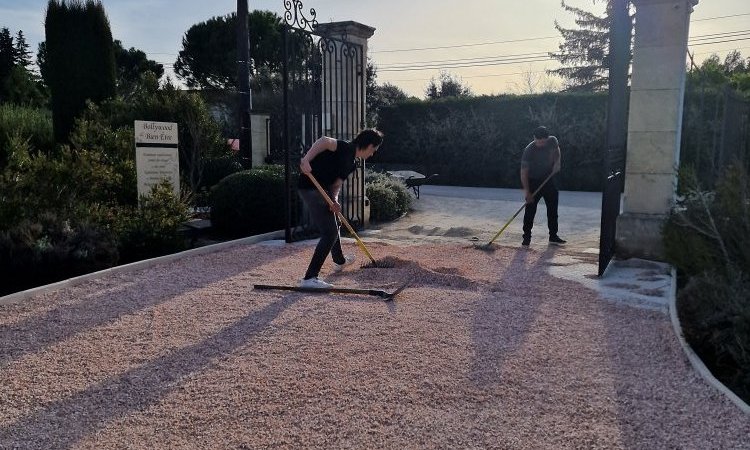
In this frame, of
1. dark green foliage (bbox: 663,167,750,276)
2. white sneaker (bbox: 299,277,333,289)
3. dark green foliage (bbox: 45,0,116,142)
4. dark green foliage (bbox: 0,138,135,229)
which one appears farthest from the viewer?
dark green foliage (bbox: 45,0,116,142)

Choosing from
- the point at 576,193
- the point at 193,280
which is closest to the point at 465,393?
the point at 193,280

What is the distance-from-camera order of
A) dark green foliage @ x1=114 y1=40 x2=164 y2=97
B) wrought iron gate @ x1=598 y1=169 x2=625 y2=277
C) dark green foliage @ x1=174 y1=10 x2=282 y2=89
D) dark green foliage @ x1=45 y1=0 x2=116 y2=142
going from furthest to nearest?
1. dark green foliage @ x1=114 y1=40 x2=164 y2=97
2. dark green foliage @ x1=174 y1=10 x2=282 y2=89
3. dark green foliage @ x1=45 y1=0 x2=116 y2=142
4. wrought iron gate @ x1=598 y1=169 x2=625 y2=277

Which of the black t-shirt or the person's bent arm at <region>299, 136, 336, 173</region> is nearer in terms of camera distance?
the person's bent arm at <region>299, 136, 336, 173</region>

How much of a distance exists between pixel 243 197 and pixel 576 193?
421 inches

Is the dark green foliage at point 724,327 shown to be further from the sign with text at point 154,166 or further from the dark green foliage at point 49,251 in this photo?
the sign with text at point 154,166

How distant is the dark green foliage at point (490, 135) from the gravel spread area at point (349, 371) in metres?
13.4

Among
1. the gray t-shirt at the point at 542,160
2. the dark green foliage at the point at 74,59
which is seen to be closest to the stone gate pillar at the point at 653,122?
the gray t-shirt at the point at 542,160

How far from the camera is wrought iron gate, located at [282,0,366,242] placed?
8.77 meters

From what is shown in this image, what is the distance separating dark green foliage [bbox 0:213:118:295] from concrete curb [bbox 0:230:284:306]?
0.87 ft

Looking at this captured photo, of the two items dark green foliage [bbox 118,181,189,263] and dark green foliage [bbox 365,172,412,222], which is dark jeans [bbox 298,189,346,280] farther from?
dark green foliage [bbox 365,172,412,222]

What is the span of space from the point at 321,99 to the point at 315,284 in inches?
169

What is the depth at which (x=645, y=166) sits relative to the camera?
22.4ft

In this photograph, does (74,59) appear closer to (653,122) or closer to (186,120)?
(186,120)

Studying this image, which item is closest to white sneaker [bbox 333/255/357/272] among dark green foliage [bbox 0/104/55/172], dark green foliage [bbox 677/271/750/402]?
dark green foliage [bbox 677/271/750/402]
